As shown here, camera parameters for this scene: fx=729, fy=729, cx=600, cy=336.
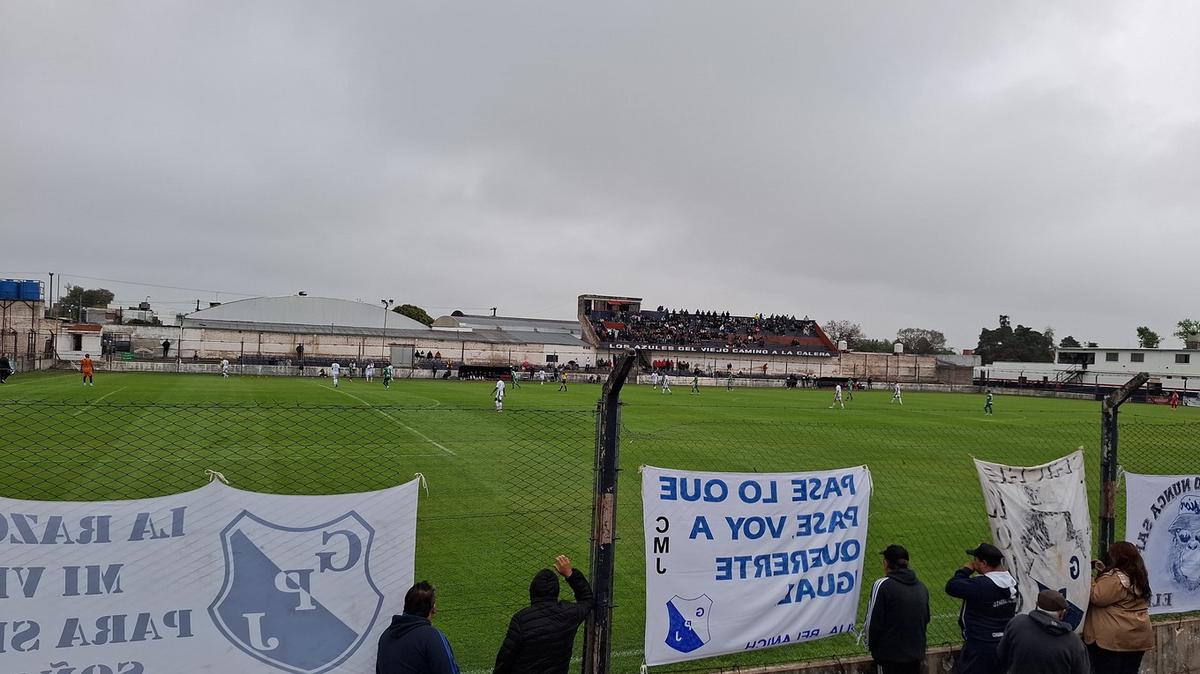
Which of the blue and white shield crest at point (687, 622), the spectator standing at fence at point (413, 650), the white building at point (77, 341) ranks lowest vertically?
the blue and white shield crest at point (687, 622)

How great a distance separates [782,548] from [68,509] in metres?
4.59

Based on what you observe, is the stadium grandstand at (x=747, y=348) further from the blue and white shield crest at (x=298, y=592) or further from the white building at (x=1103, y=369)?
the blue and white shield crest at (x=298, y=592)

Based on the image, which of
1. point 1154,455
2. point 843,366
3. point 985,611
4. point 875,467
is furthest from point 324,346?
point 985,611

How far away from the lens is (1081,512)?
6609 millimetres

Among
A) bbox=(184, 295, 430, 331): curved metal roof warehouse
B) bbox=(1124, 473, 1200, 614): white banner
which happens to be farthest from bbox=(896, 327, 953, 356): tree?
bbox=(1124, 473, 1200, 614): white banner

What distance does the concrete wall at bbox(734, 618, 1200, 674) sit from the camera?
221 inches

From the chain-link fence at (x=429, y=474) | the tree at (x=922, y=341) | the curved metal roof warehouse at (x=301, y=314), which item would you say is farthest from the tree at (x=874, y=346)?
the chain-link fence at (x=429, y=474)

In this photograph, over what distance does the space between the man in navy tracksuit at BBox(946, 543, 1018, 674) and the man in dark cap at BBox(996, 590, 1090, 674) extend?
2.24 feet

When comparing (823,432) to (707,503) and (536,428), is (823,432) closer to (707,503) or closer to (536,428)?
(536,428)

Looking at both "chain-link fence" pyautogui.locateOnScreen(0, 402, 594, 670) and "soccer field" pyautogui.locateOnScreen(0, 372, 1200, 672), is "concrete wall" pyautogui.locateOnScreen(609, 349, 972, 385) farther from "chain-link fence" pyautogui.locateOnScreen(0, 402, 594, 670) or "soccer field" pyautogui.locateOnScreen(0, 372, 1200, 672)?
Answer: "chain-link fence" pyautogui.locateOnScreen(0, 402, 594, 670)

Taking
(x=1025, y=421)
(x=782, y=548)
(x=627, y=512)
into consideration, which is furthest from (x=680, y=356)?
(x=782, y=548)

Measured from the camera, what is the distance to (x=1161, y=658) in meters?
6.55

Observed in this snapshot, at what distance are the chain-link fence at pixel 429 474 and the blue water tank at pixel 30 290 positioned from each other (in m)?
39.1

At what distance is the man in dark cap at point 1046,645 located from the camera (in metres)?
4.38
